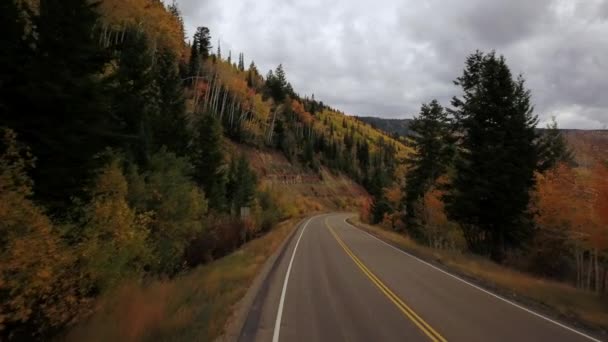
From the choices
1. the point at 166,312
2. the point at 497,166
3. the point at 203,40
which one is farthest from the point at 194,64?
the point at 166,312

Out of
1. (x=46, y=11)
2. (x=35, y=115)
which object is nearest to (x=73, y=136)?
(x=35, y=115)

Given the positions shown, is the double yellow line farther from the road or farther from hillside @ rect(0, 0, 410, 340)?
hillside @ rect(0, 0, 410, 340)

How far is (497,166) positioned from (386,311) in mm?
15665

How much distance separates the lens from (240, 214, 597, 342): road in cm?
877

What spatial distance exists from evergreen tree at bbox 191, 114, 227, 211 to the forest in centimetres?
16

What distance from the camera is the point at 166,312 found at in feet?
33.2

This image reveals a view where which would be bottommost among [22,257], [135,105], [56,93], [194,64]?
[22,257]

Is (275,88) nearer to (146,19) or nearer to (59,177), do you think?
(146,19)

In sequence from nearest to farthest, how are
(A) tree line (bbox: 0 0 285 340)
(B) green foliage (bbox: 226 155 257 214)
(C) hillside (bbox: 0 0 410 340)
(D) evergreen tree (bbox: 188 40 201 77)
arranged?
(A) tree line (bbox: 0 0 285 340)
(C) hillside (bbox: 0 0 410 340)
(B) green foliage (bbox: 226 155 257 214)
(D) evergreen tree (bbox: 188 40 201 77)

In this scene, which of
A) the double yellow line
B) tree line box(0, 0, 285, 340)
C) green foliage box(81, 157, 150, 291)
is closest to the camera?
the double yellow line

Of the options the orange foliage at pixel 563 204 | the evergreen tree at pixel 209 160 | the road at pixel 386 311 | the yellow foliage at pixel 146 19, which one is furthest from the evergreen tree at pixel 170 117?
the orange foliage at pixel 563 204

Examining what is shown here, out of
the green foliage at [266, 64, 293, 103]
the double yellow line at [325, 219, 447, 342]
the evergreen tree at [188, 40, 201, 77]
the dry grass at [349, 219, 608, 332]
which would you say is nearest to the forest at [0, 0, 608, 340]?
the dry grass at [349, 219, 608, 332]

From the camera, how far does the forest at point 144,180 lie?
34.1 feet

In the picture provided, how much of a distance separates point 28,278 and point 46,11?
28.8 feet
